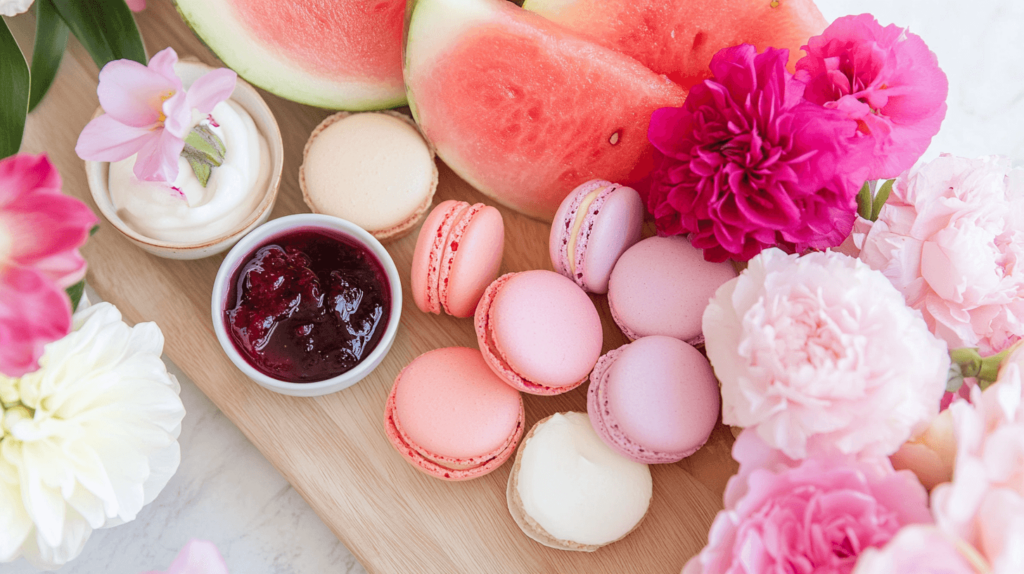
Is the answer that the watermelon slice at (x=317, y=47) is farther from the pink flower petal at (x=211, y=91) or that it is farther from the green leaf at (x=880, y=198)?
the green leaf at (x=880, y=198)

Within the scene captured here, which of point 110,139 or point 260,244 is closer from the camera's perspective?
point 110,139

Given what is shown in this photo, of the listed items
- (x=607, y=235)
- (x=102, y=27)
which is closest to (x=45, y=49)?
(x=102, y=27)

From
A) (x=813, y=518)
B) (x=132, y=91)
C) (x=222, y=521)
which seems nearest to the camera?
(x=813, y=518)

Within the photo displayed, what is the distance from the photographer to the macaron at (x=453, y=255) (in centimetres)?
90

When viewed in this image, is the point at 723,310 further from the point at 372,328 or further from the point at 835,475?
the point at 372,328

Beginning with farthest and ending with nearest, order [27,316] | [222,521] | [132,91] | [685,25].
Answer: [222,521] < [685,25] < [132,91] < [27,316]

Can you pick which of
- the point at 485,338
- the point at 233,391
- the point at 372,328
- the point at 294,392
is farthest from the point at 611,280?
the point at 233,391

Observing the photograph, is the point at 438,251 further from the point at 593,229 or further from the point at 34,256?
the point at 34,256

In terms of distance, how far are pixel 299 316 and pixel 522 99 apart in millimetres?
426

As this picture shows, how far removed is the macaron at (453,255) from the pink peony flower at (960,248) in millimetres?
485

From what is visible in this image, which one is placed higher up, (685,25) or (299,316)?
(685,25)

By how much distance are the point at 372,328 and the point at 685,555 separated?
0.52m

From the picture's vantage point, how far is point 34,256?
0.49 meters

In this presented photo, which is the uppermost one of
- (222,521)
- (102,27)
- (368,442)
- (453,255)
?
(102,27)
